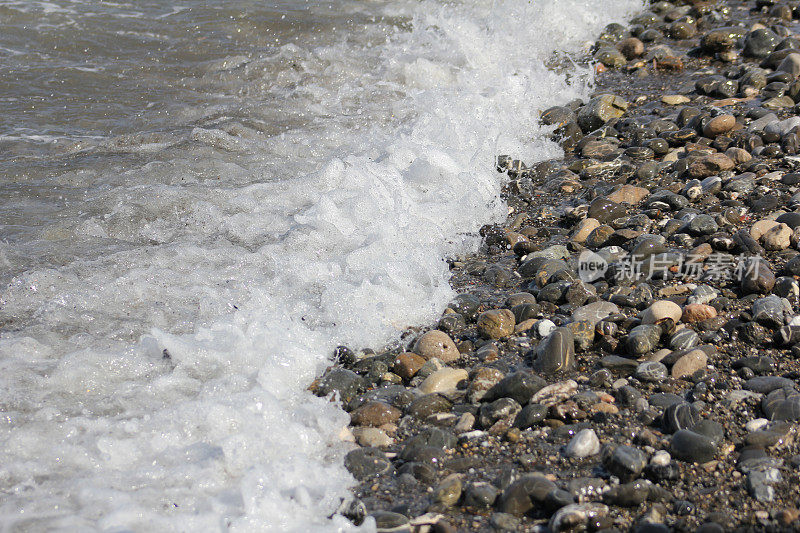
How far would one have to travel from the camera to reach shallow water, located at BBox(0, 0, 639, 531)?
107 inches

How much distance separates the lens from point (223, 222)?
4527mm

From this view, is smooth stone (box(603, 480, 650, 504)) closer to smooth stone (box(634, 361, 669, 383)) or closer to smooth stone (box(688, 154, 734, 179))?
smooth stone (box(634, 361, 669, 383))

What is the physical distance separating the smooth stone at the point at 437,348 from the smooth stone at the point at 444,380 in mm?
139

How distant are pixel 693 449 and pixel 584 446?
40cm

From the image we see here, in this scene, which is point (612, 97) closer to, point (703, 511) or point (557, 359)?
point (557, 359)

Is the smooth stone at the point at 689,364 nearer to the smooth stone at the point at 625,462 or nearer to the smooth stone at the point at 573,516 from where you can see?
the smooth stone at the point at 625,462

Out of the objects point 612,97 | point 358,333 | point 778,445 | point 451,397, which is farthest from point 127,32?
point 778,445

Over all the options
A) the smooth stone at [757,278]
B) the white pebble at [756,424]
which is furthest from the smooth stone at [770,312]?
the white pebble at [756,424]

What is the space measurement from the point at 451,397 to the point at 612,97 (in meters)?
3.92

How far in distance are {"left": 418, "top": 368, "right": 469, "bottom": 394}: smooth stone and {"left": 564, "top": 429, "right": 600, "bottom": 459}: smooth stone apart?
0.65 m

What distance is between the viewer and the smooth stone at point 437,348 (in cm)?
339

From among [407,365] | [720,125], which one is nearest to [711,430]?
[407,365]

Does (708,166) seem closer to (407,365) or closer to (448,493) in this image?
(407,365)

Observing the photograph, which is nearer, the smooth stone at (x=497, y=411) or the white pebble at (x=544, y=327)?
the smooth stone at (x=497, y=411)
